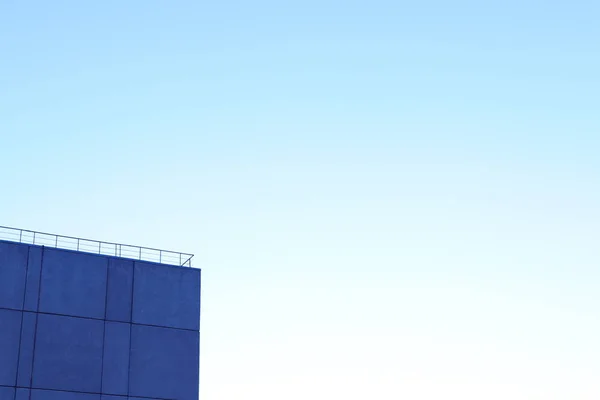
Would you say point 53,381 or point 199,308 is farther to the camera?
point 199,308

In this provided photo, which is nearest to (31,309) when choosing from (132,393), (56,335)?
(56,335)

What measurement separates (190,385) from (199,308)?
476 centimetres

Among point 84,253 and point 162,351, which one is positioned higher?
point 84,253

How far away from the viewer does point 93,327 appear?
55062 millimetres

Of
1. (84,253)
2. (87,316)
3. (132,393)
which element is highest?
(84,253)

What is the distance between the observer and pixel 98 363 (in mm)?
54406

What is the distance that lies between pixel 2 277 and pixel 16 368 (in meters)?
5.03

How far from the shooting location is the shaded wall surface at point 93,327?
2073 inches

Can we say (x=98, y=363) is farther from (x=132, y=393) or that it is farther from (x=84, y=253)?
(x=84, y=253)

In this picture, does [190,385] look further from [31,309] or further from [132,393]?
[31,309]

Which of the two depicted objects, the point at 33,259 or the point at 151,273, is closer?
the point at 33,259

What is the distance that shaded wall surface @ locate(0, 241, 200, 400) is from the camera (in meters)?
52.7

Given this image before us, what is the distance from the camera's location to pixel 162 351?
2233 inches

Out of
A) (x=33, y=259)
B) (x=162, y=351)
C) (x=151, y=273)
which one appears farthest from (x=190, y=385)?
(x=33, y=259)
